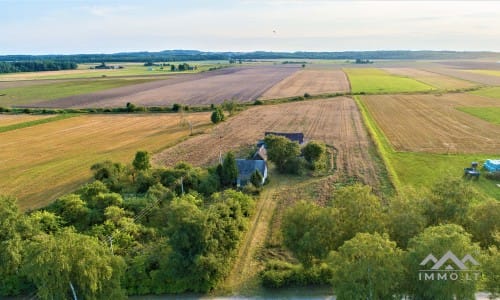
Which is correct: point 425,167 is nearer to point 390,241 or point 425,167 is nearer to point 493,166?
point 493,166

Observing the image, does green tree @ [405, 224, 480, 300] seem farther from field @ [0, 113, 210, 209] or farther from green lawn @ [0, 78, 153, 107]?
green lawn @ [0, 78, 153, 107]

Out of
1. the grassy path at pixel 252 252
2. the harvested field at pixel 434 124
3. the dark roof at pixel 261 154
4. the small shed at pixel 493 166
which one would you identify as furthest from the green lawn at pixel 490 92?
the grassy path at pixel 252 252

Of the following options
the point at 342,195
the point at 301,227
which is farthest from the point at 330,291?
the point at 342,195

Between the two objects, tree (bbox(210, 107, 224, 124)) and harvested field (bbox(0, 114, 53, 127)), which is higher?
tree (bbox(210, 107, 224, 124))

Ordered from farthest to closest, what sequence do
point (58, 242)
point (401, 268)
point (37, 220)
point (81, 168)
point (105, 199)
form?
1. point (81, 168)
2. point (105, 199)
3. point (37, 220)
4. point (58, 242)
5. point (401, 268)

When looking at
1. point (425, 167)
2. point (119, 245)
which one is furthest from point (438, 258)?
point (425, 167)

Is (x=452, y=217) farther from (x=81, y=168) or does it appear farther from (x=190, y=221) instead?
(x=81, y=168)

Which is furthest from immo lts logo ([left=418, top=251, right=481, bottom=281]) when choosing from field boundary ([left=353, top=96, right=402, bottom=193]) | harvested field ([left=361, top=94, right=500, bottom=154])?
harvested field ([left=361, top=94, right=500, bottom=154])

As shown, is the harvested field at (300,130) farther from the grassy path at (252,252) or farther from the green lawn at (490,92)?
the green lawn at (490,92)
